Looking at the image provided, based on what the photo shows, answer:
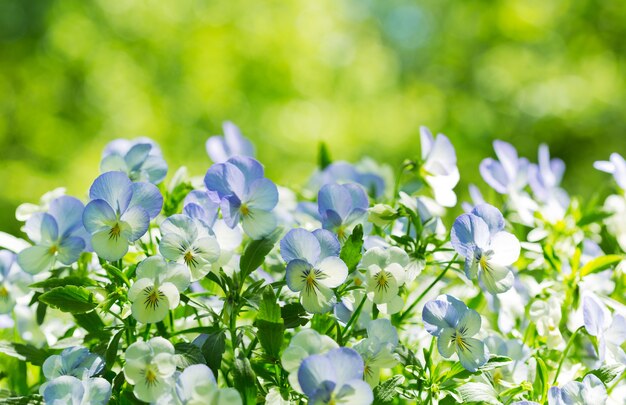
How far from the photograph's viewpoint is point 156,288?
0.48 metres

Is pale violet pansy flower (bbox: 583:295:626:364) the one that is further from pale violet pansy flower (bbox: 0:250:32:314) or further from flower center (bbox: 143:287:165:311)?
pale violet pansy flower (bbox: 0:250:32:314)

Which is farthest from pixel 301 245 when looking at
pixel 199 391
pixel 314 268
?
pixel 199 391

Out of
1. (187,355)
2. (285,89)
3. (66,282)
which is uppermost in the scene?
(285,89)

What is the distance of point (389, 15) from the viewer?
8.03 m

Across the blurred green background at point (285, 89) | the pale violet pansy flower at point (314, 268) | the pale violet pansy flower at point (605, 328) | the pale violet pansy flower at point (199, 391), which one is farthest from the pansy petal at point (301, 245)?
the blurred green background at point (285, 89)

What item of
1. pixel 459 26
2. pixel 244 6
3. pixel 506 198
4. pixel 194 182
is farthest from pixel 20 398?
pixel 459 26

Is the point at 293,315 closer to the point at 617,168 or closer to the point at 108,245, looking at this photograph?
the point at 108,245

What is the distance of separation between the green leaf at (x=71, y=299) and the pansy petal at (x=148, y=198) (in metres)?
0.07

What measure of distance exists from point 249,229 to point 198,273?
0.22 feet

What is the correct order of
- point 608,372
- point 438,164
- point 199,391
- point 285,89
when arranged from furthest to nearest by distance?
point 285,89
point 438,164
point 608,372
point 199,391

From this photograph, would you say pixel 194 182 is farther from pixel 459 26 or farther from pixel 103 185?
pixel 459 26

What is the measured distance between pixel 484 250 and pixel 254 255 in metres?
0.17

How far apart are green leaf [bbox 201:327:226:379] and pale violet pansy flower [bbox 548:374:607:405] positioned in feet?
0.74

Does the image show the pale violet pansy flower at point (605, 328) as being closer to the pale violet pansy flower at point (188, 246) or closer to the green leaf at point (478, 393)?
the green leaf at point (478, 393)
